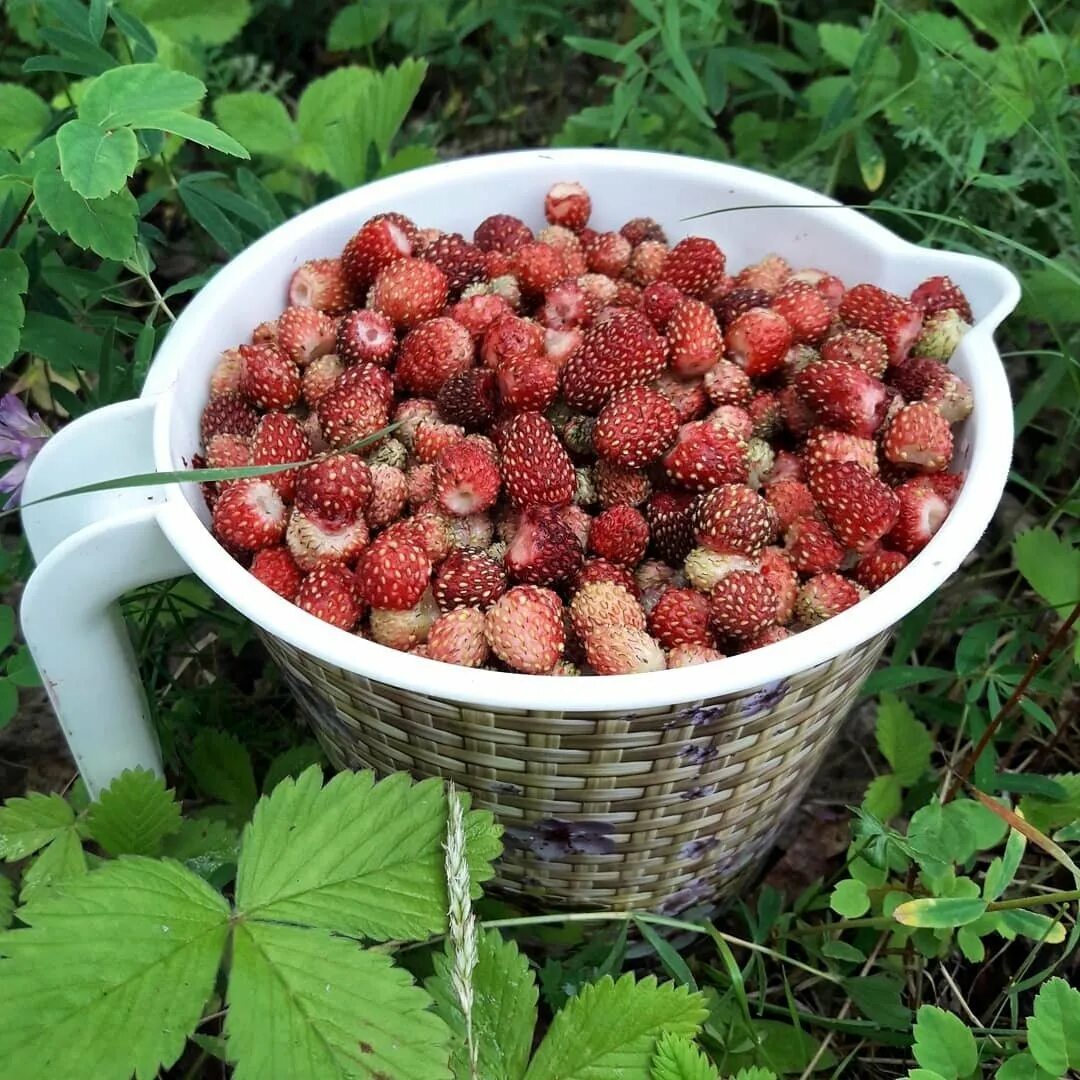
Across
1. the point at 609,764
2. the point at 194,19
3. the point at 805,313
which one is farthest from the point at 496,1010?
the point at 194,19

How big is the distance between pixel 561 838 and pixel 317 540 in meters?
0.32

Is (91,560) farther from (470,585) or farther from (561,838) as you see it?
(561,838)

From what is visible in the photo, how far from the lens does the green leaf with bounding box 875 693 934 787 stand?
3.73 ft

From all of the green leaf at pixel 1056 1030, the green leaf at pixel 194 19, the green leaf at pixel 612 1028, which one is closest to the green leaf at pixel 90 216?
the green leaf at pixel 612 1028

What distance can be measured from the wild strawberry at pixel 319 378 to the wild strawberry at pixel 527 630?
286mm

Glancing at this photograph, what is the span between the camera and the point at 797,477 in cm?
92

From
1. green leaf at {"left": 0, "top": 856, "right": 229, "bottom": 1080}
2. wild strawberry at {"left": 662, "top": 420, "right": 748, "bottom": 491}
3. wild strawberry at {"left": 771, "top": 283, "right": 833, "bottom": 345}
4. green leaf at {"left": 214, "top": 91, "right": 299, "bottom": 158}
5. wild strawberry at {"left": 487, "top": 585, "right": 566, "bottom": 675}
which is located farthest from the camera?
green leaf at {"left": 214, "top": 91, "right": 299, "bottom": 158}

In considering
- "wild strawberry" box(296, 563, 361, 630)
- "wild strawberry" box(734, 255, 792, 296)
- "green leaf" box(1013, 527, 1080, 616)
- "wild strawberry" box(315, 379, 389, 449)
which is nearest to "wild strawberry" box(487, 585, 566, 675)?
"wild strawberry" box(296, 563, 361, 630)

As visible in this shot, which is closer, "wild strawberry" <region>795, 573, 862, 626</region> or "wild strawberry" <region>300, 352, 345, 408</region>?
→ "wild strawberry" <region>795, 573, 862, 626</region>

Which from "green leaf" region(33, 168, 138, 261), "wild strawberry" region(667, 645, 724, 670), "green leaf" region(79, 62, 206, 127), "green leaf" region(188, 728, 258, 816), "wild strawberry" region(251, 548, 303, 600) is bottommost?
"green leaf" region(188, 728, 258, 816)

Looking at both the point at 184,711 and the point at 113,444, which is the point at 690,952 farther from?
the point at 113,444

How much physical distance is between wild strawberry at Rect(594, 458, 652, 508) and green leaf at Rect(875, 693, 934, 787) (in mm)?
415

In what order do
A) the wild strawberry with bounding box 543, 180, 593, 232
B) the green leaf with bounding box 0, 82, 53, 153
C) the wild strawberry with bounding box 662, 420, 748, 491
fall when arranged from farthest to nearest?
the green leaf with bounding box 0, 82, 53, 153
the wild strawberry with bounding box 543, 180, 593, 232
the wild strawberry with bounding box 662, 420, 748, 491

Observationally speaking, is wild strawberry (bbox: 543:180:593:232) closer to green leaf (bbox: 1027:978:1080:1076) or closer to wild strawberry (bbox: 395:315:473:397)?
wild strawberry (bbox: 395:315:473:397)
